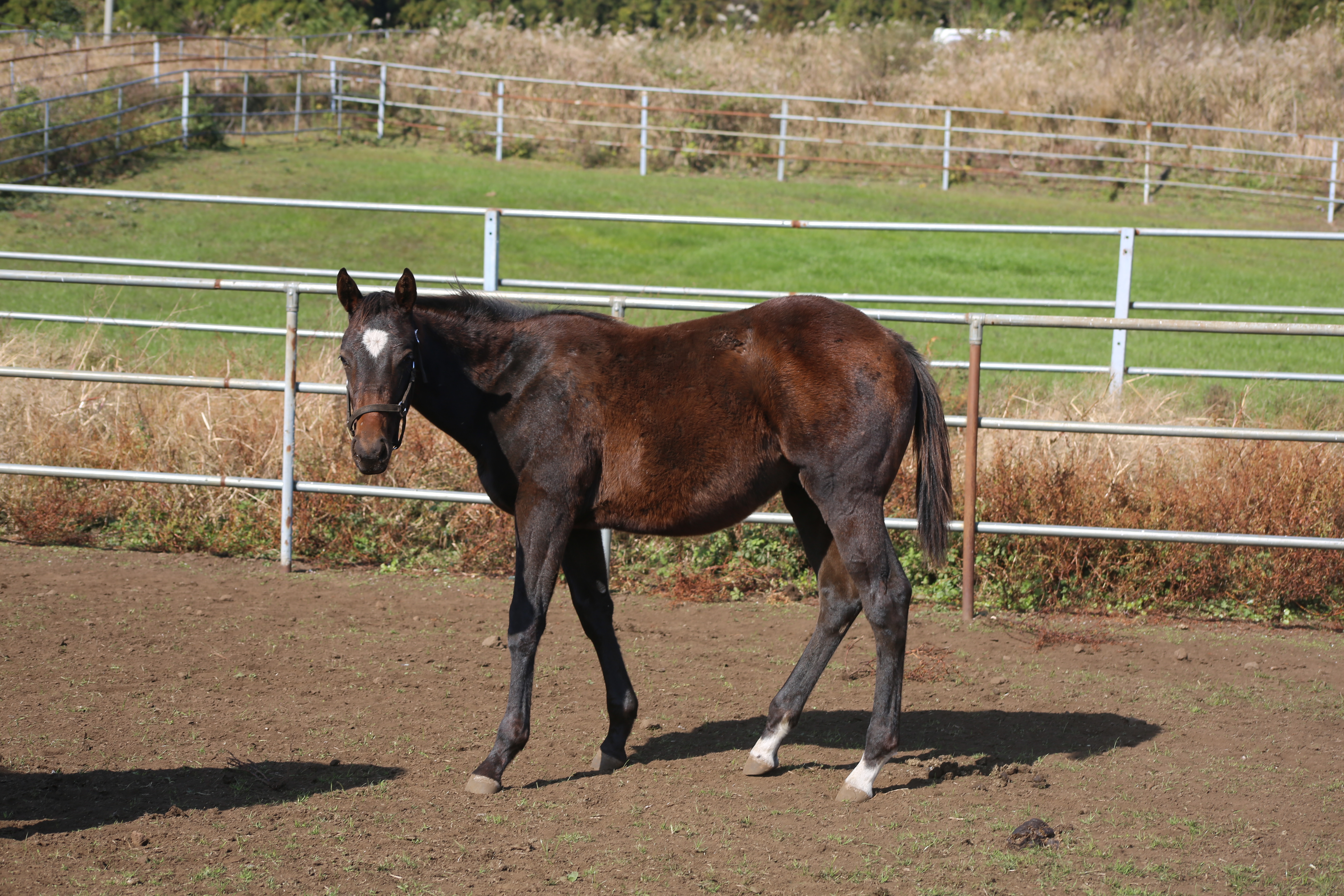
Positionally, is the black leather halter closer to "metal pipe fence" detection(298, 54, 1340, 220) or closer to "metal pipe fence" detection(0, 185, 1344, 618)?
"metal pipe fence" detection(0, 185, 1344, 618)

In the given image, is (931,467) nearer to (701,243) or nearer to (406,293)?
(406,293)

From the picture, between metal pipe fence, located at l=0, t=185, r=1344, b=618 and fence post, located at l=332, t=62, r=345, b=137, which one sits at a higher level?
fence post, located at l=332, t=62, r=345, b=137

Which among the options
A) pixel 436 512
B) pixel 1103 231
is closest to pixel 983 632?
pixel 436 512

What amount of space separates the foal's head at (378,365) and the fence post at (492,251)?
190 inches

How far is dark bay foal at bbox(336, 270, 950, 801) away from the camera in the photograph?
3959mm

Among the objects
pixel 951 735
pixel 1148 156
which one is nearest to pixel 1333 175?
pixel 1148 156

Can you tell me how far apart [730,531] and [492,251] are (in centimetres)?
343

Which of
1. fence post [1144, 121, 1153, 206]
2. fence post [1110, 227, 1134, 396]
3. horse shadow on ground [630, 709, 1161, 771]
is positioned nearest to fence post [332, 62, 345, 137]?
fence post [1144, 121, 1153, 206]

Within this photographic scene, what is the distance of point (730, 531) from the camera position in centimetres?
677

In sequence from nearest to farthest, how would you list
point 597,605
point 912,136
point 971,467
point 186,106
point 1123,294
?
point 597,605 → point 971,467 → point 1123,294 → point 186,106 → point 912,136

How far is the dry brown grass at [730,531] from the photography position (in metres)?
6.32

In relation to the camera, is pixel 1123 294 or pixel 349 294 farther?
pixel 1123 294

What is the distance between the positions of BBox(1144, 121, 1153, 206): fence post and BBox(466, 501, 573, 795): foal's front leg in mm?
16443

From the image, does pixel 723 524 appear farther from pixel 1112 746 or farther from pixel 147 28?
pixel 147 28
